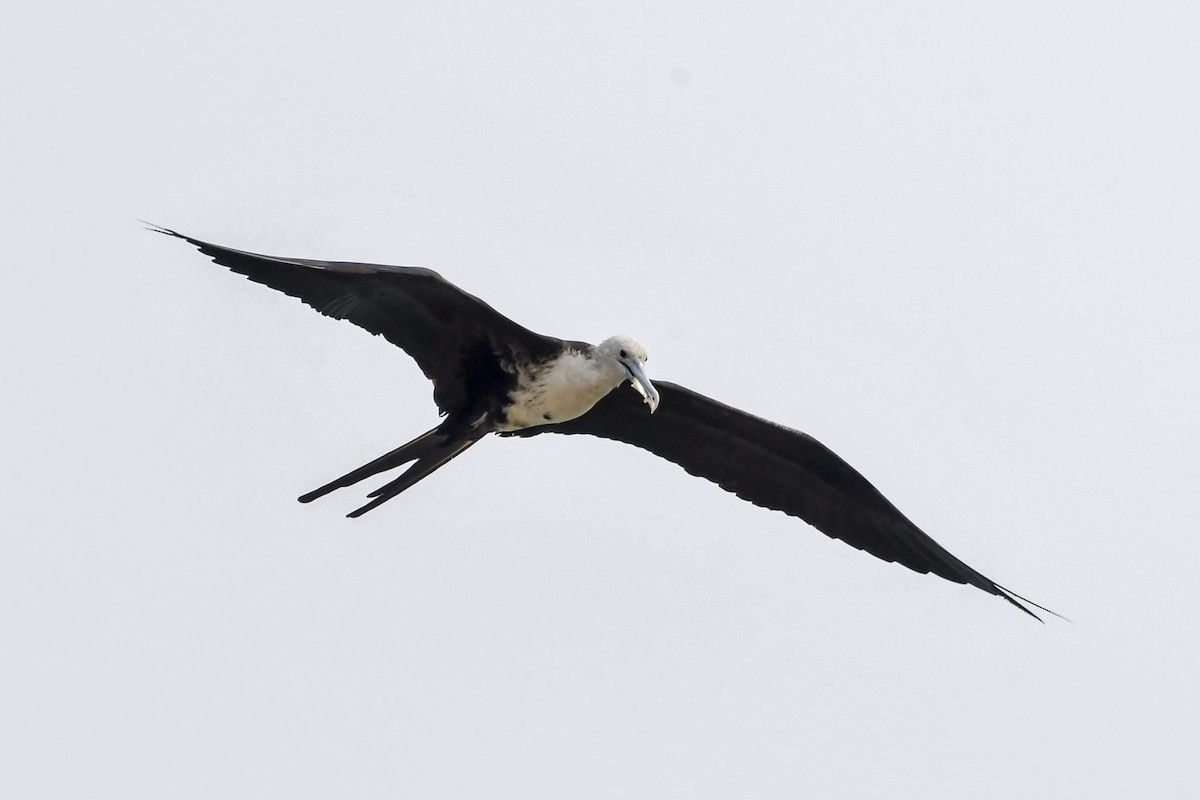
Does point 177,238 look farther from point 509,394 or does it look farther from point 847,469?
point 847,469

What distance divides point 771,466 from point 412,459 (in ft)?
5.86

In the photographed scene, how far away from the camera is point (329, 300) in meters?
7.85

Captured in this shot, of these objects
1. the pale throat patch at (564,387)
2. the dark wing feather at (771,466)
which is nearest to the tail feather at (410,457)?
the pale throat patch at (564,387)

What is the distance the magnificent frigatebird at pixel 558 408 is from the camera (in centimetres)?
784

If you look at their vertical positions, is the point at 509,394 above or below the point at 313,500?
above

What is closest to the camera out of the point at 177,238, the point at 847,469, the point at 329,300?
the point at 177,238

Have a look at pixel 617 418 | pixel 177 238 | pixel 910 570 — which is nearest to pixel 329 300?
pixel 177 238

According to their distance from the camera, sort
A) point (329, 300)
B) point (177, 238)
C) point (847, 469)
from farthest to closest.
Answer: point (847, 469), point (329, 300), point (177, 238)

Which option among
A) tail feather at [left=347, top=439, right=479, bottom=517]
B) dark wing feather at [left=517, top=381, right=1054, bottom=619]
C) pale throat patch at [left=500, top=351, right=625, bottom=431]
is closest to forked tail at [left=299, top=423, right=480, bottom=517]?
tail feather at [left=347, top=439, right=479, bottom=517]

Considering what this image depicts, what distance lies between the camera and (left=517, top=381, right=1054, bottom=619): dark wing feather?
344 inches

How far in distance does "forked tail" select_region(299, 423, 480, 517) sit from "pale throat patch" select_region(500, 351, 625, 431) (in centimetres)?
27

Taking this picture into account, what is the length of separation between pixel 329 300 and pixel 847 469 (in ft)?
8.48

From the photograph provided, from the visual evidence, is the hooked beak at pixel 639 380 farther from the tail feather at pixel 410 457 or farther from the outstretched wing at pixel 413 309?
the tail feather at pixel 410 457

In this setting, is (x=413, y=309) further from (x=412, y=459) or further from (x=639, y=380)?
(x=639, y=380)
